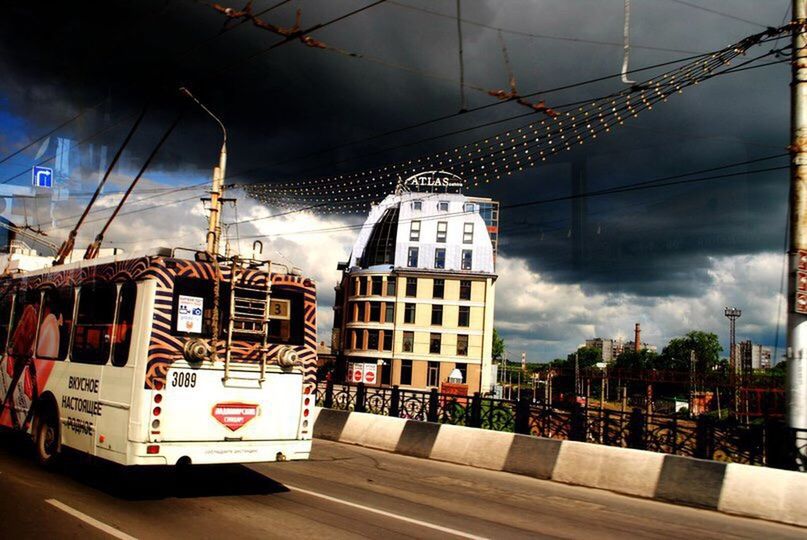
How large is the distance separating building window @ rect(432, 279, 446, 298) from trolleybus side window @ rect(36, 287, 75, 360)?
70192 millimetres

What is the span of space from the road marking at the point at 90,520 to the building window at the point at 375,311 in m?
72.4

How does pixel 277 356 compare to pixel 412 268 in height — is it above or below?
below

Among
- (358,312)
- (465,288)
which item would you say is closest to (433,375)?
(465,288)

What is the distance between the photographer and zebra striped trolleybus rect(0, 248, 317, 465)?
29.5 ft

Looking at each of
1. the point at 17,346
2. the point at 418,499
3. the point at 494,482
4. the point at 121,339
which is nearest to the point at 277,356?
the point at 121,339

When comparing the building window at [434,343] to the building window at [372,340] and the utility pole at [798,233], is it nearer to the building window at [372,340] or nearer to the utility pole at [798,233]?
the building window at [372,340]

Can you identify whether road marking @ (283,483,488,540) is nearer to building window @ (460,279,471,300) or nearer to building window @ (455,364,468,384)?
building window @ (455,364,468,384)

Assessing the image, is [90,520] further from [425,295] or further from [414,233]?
[414,233]

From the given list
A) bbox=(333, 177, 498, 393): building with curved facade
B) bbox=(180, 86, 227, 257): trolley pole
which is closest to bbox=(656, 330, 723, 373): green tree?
bbox=(333, 177, 498, 393): building with curved facade

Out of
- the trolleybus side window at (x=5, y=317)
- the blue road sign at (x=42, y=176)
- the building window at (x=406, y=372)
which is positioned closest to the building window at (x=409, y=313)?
the building window at (x=406, y=372)

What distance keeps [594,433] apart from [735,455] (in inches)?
119

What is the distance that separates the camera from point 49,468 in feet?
35.6

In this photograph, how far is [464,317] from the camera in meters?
80.6

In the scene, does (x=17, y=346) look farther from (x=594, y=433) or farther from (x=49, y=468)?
(x=594, y=433)
